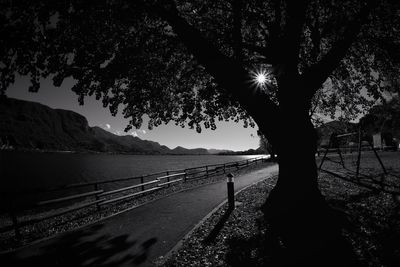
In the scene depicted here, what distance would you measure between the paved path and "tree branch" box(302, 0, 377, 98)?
606 cm

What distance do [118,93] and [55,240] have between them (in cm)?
673

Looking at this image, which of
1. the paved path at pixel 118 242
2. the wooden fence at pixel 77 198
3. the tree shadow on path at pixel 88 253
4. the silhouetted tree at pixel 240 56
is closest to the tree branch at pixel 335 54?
the silhouetted tree at pixel 240 56

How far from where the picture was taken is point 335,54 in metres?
8.26

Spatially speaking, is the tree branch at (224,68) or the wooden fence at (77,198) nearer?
the tree branch at (224,68)

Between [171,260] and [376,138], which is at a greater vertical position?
[376,138]

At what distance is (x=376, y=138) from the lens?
55844 millimetres

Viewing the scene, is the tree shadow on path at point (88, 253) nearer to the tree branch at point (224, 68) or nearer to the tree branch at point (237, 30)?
the tree branch at point (224, 68)

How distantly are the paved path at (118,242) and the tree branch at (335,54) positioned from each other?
6.06m

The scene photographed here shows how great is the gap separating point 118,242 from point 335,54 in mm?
8513

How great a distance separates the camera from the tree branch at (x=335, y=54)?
25.9 feet

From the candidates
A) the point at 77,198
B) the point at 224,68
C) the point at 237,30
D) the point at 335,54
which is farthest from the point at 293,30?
the point at 77,198

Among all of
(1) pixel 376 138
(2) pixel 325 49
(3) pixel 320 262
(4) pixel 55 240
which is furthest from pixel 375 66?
(1) pixel 376 138

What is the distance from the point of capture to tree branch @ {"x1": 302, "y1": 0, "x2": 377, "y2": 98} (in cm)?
789

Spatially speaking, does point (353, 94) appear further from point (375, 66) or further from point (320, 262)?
point (320, 262)
